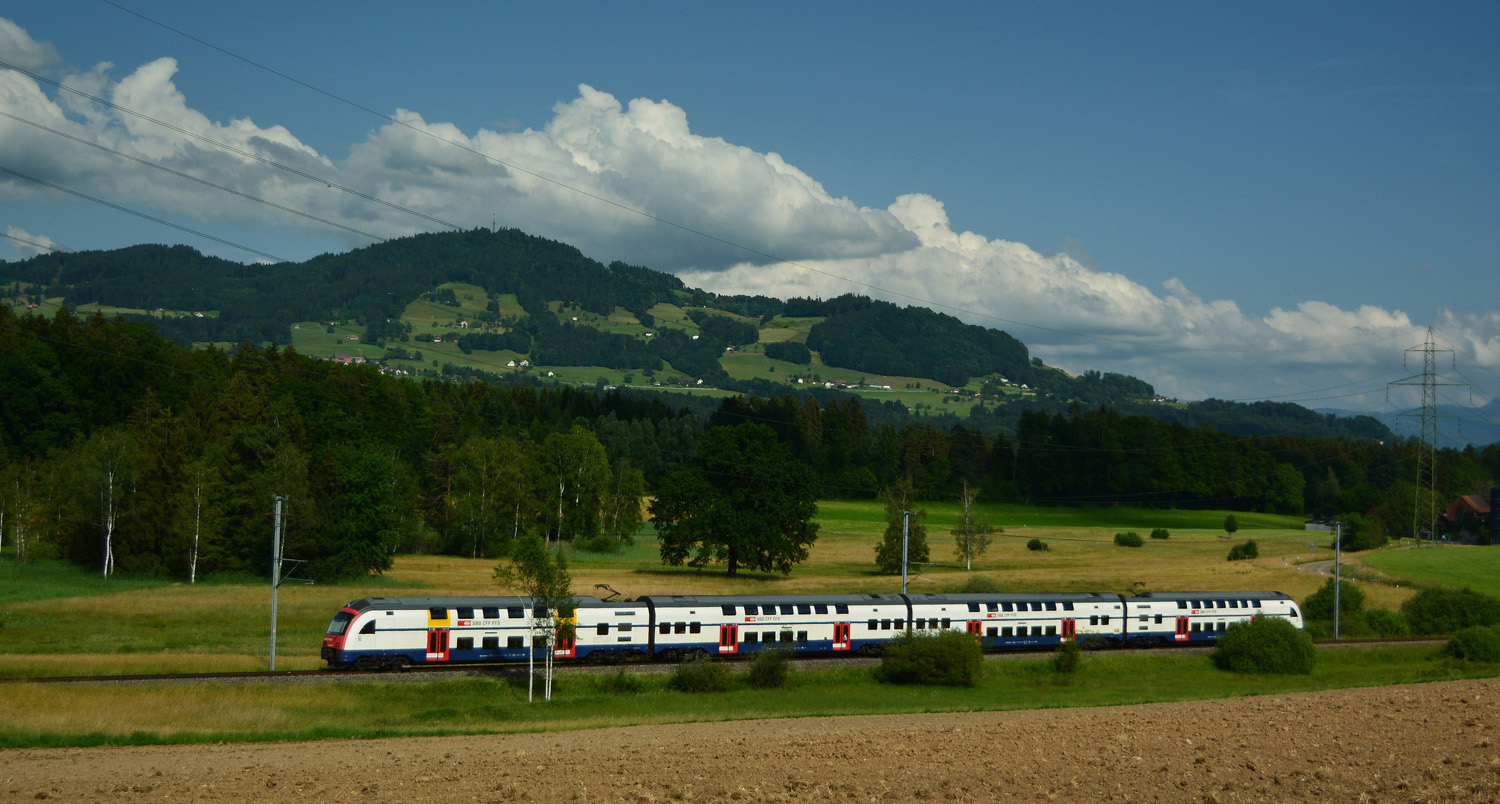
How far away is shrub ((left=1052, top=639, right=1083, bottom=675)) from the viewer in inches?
2095

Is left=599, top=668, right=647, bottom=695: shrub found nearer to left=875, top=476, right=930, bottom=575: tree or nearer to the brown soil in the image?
the brown soil

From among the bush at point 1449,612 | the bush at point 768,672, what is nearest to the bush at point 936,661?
the bush at point 768,672

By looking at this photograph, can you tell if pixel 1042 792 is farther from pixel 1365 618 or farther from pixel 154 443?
pixel 154 443

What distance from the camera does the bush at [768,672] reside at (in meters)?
46.7

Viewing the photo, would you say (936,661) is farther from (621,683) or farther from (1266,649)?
(1266,649)

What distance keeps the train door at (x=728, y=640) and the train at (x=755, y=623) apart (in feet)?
0.16

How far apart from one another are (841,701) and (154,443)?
6193 cm

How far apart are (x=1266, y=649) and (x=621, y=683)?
35.2 meters

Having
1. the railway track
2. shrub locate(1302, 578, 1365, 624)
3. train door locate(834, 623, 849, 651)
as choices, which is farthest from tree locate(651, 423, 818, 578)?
shrub locate(1302, 578, 1365, 624)

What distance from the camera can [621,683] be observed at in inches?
1757

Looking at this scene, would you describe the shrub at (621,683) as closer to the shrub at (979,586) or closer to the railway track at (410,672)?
the railway track at (410,672)

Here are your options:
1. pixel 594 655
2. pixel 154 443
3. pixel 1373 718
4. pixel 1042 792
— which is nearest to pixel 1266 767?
pixel 1042 792

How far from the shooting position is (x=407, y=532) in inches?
3738

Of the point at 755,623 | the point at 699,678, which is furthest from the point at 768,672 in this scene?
the point at 755,623
